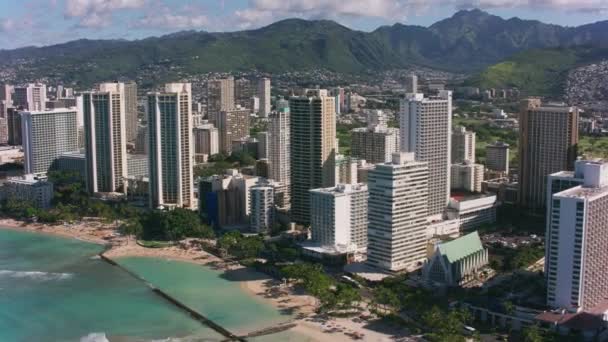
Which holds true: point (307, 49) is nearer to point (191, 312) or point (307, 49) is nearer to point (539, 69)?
point (539, 69)

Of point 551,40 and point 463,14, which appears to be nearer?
point 551,40

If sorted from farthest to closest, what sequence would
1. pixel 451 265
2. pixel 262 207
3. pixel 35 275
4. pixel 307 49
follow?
pixel 307 49, pixel 262 207, pixel 35 275, pixel 451 265

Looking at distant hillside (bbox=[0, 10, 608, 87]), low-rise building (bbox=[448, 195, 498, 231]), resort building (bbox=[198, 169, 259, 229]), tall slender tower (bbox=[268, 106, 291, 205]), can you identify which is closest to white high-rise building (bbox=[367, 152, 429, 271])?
low-rise building (bbox=[448, 195, 498, 231])

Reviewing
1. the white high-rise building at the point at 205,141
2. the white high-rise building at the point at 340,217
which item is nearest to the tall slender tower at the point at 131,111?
the white high-rise building at the point at 205,141

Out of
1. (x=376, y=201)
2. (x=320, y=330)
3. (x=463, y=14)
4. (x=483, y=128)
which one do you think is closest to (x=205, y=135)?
(x=483, y=128)

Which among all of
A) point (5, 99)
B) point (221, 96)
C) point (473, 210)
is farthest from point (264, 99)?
point (473, 210)

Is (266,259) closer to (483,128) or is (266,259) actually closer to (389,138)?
(389,138)

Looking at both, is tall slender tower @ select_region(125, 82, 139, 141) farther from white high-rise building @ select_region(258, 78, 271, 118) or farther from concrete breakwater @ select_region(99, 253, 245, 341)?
concrete breakwater @ select_region(99, 253, 245, 341)
